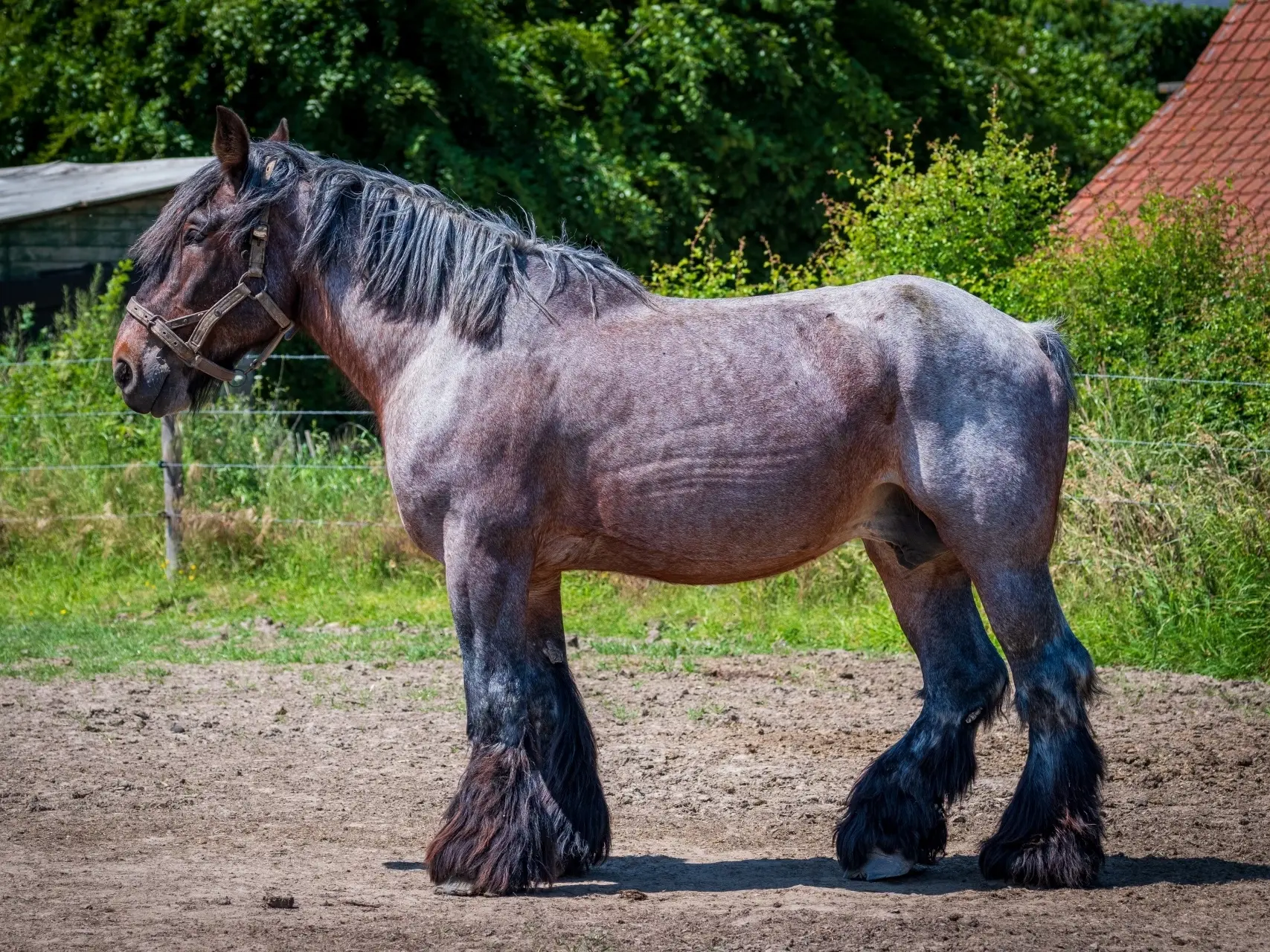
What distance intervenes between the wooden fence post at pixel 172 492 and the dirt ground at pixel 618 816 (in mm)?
2474

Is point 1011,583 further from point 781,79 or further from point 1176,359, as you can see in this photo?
point 781,79

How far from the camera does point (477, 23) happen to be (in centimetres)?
1422

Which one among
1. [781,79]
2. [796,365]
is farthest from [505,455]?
[781,79]

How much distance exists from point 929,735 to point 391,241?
2.40 meters

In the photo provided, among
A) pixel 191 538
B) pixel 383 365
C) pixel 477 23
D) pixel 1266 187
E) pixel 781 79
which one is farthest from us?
pixel 781 79

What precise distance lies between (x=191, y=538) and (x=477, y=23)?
666 centimetres

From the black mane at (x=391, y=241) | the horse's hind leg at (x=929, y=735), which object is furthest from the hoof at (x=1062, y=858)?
the black mane at (x=391, y=241)

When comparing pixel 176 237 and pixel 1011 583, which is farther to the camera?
pixel 176 237

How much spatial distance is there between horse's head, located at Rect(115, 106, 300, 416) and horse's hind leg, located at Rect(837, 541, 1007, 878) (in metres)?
2.23

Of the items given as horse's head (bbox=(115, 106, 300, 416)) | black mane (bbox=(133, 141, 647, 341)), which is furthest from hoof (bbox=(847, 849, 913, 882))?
horse's head (bbox=(115, 106, 300, 416))

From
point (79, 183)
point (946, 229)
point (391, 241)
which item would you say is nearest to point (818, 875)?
point (391, 241)

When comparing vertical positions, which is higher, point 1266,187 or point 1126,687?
point 1266,187

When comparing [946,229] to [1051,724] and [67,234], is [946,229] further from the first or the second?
[67,234]

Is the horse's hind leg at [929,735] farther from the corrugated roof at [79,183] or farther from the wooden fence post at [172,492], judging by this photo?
the corrugated roof at [79,183]
